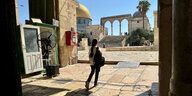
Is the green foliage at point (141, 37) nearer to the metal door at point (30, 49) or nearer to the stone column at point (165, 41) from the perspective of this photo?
the metal door at point (30, 49)

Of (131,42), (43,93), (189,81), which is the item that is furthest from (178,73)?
(131,42)

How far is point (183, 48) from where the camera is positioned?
1.31 m

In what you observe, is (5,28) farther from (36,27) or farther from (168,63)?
(36,27)

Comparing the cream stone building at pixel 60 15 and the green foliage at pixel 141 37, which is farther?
the green foliage at pixel 141 37

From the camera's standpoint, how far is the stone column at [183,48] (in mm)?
1268

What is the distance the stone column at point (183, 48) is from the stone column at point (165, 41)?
868mm

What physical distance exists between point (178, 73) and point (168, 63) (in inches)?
37.8

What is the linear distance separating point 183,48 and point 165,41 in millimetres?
954

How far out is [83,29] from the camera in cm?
5784

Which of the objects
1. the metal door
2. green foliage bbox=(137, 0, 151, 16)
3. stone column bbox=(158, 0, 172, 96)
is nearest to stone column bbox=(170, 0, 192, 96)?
stone column bbox=(158, 0, 172, 96)

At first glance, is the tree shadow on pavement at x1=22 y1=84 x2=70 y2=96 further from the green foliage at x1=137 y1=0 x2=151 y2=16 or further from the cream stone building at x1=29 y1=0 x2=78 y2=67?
Answer: the green foliage at x1=137 y1=0 x2=151 y2=16

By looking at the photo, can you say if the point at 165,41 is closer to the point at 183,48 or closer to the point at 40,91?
the point at 183,48

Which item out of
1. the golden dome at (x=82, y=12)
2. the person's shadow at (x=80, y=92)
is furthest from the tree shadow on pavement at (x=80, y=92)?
the golden dome at (x=82, y=12)

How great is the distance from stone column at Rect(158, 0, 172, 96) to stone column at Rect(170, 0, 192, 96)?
2.85 ft
